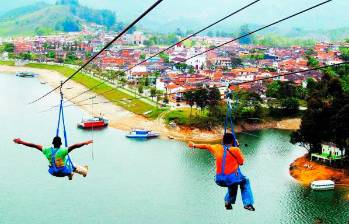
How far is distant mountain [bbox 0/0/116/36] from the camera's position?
151000 mm

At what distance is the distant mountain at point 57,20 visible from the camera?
15100cm

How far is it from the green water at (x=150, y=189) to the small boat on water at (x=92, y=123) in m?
3.79

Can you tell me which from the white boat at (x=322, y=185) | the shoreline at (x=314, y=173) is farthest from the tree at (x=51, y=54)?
the white boat at (x=322, y=185)

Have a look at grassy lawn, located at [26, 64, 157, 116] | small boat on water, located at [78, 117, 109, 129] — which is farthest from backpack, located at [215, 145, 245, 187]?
small boat on water, located at [78, 117, 109, 129]

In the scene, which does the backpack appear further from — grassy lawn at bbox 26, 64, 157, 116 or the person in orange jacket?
grassy lawn at bbox 26, 64, 157, 116

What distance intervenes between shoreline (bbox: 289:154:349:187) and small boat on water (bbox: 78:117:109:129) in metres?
14.0

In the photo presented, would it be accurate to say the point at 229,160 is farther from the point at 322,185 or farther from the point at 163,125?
the point at 163,125

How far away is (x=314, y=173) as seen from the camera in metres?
25.2

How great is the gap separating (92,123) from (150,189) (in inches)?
568

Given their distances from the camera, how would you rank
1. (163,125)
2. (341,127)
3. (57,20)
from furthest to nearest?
(57,20) < (163,125) < (341,127)

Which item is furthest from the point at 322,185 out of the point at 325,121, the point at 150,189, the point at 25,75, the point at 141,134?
the point at 25,75

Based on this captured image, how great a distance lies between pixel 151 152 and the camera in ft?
96.9

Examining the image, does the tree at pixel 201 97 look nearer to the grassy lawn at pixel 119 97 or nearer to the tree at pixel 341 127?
the grassy lawn at pixel 119 97

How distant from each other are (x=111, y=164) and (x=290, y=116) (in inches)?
687
